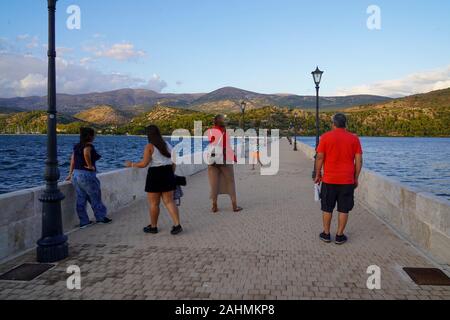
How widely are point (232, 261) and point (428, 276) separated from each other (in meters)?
2.27

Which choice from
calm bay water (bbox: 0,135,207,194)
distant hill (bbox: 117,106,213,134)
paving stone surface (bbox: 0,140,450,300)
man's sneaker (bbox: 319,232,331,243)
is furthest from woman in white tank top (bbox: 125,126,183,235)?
distant hill (bbox: 117,106,213,134)

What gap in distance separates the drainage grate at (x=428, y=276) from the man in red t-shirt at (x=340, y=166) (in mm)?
1310

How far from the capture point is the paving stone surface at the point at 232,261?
4.30 meters

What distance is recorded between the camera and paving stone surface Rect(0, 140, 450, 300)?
430cm

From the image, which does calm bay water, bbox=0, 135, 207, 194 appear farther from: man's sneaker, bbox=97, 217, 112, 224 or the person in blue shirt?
the person in blue shirt

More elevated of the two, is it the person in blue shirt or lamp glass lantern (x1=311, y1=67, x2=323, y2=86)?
lamp glass lantern (x1=311, y1=67, x2=323, y2=86)

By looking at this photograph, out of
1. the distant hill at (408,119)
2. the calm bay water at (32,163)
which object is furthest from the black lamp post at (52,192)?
the distant hill at (408,119)

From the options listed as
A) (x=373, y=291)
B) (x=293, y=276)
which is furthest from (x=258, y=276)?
(x=373, y=291)

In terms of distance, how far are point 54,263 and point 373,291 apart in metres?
3.74

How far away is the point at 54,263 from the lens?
5.20 m

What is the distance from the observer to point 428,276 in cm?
478

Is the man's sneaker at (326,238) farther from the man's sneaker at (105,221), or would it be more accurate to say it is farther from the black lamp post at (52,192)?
the man's sneaker at (105,221)

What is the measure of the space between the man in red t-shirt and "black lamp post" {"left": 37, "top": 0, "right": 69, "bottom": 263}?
365 cm
